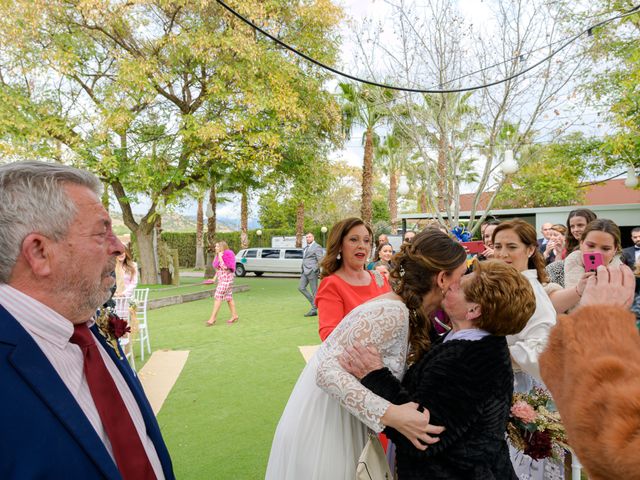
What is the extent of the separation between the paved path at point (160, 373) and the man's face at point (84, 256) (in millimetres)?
4055

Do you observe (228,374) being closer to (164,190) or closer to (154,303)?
(154,303)

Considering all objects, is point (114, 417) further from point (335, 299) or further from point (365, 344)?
point (335, 299)

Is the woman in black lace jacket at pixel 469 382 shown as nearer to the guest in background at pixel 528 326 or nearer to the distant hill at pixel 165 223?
the guest in background at pixel 528 326

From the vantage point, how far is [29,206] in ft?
3.99

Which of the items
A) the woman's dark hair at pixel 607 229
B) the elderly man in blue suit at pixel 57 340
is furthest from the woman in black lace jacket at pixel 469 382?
the woman's dark hair at pixel 607 229

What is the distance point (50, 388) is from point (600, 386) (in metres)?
1.26

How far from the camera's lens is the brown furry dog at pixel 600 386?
84 cm

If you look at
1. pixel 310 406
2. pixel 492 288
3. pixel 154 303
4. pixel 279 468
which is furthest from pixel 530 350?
pixel 154 303

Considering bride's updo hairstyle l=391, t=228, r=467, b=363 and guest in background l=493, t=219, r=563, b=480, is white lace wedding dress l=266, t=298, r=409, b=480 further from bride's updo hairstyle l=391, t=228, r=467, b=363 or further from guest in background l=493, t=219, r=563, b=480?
guest in background l=493, t=219, r=563, b=480

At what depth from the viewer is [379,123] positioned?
2323 centimetres

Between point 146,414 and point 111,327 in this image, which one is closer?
point 146,414

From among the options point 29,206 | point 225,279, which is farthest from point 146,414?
point 225,279

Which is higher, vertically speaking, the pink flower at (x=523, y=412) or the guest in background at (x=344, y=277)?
the guest in background at (x=344, y=277)

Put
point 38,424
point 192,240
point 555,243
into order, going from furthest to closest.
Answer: point 192,240
point 555,243
point 38,424
